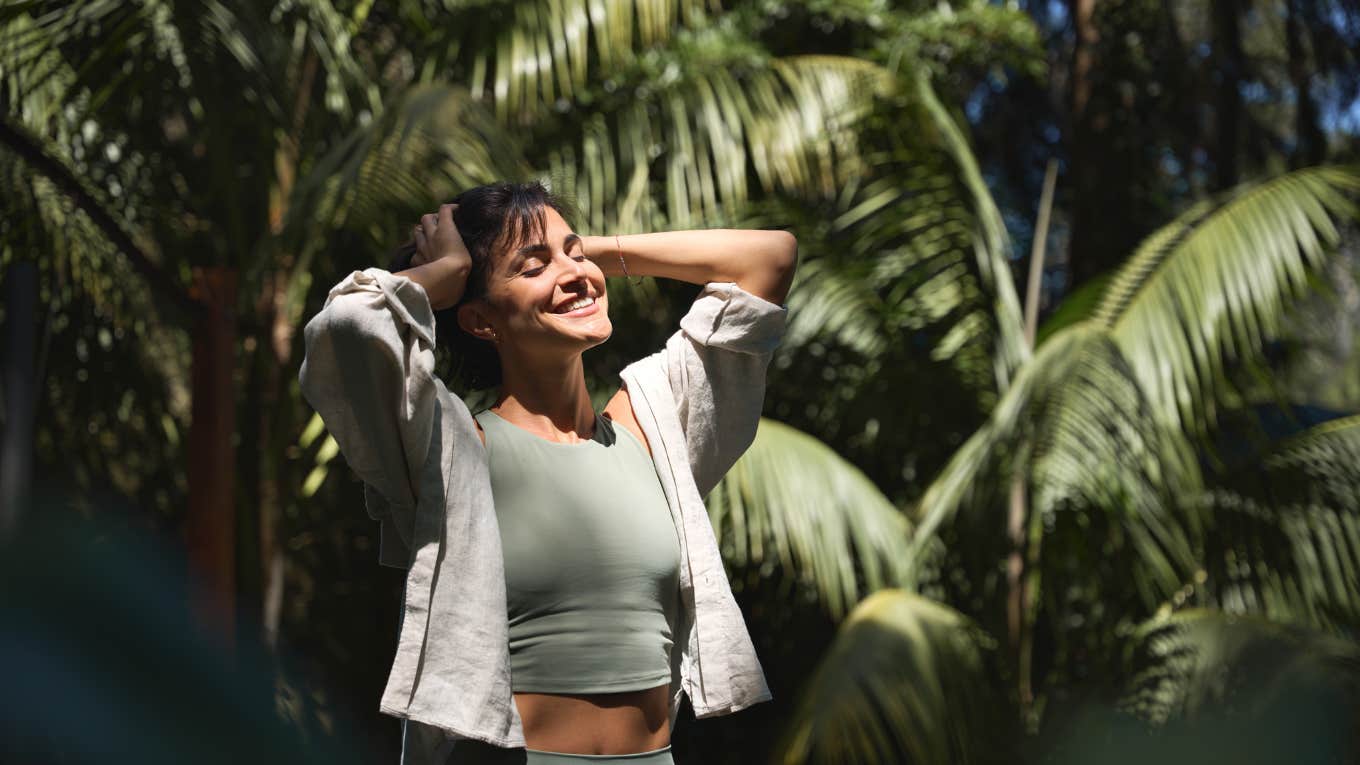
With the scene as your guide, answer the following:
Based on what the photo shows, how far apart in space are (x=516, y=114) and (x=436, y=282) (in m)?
3.69

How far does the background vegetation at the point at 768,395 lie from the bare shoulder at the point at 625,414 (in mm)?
1213

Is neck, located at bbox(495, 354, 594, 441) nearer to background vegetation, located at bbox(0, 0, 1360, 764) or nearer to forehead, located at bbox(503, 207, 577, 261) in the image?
forehead, located at bbox(503, 207, 577, 261)

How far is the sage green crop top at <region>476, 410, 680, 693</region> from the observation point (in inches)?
55.5

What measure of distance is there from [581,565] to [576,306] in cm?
30

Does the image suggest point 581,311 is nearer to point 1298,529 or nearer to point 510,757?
point 510,757

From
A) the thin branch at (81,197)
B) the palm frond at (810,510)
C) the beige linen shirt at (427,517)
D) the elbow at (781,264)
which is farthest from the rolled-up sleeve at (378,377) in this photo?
the palm frond at (810,510)

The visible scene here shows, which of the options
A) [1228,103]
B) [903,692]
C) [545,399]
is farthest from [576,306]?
[1228,103]

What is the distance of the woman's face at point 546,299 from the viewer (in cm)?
151

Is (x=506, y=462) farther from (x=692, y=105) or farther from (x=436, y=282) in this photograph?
(x=692, y=105)

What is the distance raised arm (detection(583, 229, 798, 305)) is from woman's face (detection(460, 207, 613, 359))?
0.34 ft

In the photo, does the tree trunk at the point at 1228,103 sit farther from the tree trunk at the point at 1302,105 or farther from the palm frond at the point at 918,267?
the palm frond at the point at 918,267

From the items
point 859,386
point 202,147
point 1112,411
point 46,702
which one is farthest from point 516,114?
point 46,702

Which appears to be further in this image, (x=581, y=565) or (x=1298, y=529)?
(x=1298, y=529)

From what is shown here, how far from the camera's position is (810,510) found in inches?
173
